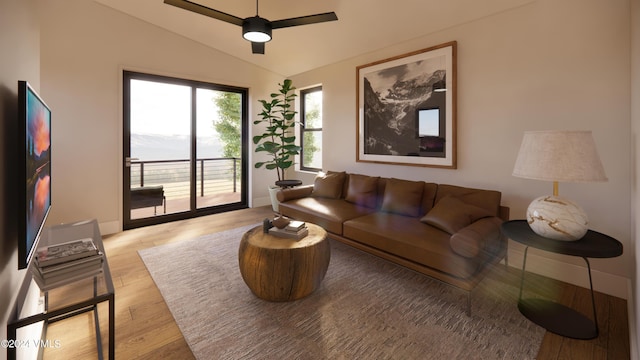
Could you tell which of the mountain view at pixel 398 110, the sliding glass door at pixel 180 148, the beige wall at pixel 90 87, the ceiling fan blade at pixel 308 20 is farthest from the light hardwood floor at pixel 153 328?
the ceiling fan blade at pixel 308 20

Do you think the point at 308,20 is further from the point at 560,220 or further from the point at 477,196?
the point at 560,220

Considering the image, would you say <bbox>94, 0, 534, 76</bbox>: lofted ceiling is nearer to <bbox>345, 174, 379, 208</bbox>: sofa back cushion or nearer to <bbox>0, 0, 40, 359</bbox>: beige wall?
<bbox>345, 174, 379, 208</bbox>: sofa back cushion

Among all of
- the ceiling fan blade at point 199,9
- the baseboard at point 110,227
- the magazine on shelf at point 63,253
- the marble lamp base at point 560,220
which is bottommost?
the baseboard at point 110,227

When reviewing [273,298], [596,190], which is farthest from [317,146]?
[596,190]

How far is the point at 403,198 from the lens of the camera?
320 cm

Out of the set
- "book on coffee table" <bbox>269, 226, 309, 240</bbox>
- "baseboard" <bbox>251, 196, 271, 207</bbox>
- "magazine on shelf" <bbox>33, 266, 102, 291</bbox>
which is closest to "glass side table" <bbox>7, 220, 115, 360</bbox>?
"magazine on shelf" <bbox>33, 266, 102, 291</bbox>

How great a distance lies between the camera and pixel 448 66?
126 inches

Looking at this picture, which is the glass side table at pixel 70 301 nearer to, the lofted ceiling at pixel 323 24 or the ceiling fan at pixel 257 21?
the ceiling fan at pixel 257 21

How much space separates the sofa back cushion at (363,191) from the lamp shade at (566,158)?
6.10 feet

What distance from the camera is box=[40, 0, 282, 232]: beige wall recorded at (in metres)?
3.49

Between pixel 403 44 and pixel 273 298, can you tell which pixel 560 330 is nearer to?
pixel 273 298

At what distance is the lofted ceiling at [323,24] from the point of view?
2.99m

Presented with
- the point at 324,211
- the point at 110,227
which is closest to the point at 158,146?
the point at 110,227

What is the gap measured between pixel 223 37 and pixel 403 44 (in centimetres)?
272
